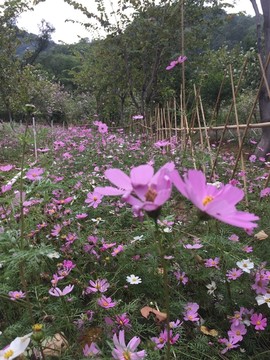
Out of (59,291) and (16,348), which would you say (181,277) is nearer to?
(59,291)

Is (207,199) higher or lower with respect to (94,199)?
higher

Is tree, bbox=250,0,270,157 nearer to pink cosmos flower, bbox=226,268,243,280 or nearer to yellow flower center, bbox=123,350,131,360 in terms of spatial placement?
pink cosmos flower, bbox=226,268,243,280

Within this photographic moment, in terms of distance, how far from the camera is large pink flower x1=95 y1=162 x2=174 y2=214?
0.42m

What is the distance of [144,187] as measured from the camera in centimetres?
43

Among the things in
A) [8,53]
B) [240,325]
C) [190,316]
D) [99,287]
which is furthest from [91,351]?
[8,53]

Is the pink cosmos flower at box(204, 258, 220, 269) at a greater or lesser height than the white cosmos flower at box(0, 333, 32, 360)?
lesser

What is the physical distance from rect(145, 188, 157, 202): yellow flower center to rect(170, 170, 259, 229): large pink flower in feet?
0.12

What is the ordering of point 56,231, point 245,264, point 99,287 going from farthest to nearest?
point 56,231 → point 245,264 → point 99,287

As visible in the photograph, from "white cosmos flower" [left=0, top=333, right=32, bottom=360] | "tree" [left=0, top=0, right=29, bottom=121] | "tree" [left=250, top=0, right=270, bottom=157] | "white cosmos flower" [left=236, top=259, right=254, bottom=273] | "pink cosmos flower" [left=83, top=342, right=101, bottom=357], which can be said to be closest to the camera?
"white cosmos flower" [left=0, top=333, right=32, bottom=360]

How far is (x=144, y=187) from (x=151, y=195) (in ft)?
0.05

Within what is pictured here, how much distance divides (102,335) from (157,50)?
818 cm

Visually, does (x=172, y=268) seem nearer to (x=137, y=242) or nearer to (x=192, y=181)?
(x=137, y=242)

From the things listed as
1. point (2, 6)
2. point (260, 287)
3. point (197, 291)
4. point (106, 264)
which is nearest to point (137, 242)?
point (106, 264)

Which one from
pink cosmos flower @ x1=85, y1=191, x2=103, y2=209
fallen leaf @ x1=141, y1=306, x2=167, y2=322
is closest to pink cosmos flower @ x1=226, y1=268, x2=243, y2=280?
fallen leaf @ x1=141, y1=306, x2=167, y2=322
